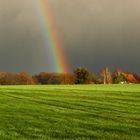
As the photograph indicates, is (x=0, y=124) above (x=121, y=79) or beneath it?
beneath

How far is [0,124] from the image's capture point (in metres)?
18.5

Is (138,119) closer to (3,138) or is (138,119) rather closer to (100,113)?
(100,113)

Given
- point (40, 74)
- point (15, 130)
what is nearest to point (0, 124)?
point (15, 130)

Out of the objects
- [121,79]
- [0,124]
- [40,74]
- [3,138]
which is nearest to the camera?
[3,138]

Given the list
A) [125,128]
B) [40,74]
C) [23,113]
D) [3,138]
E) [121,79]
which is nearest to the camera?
[3,138]

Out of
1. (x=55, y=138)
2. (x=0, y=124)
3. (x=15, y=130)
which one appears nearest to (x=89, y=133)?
(x=55, y=138)

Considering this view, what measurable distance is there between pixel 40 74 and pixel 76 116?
4299 inches

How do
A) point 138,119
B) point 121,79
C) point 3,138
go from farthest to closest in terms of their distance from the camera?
point 121,79 → point 138,119 → point 3,138

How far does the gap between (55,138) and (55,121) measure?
470cm

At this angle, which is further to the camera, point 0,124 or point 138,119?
point 138,119

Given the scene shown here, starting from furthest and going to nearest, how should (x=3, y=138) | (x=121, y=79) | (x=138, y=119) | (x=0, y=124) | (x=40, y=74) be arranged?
(x=121, y=79)
(x=40, y=74)
(x=138, y=119)
(x=0, y=124)
(x=3, y=138)

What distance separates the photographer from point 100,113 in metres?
23.0

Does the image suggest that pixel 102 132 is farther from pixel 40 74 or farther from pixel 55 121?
pixel 40 74

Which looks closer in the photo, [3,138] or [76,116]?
[3,138]
